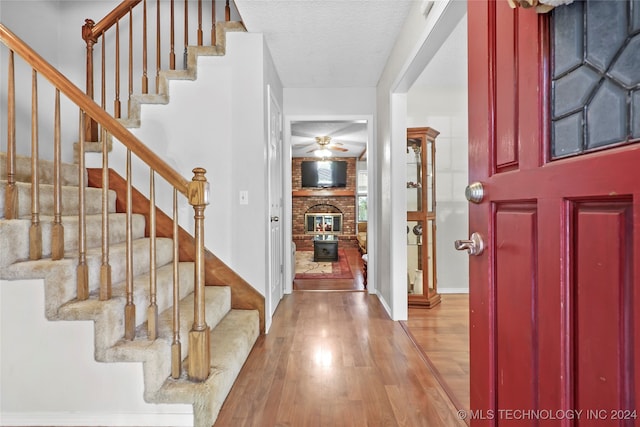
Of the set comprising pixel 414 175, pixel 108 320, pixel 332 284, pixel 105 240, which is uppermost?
pixel 414 175

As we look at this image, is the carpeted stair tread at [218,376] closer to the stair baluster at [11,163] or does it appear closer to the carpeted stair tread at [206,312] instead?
the carpeted stair tread at [206,312]

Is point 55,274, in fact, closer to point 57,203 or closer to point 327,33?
point 57,203

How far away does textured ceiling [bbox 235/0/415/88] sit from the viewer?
2.31 meters

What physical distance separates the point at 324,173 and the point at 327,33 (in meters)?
6.09

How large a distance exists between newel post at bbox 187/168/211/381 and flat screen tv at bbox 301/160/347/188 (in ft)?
23.5

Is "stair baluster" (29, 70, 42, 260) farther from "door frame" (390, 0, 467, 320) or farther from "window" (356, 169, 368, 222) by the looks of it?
"window" (356, 169, 368, 222)

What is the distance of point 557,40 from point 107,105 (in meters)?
3.49

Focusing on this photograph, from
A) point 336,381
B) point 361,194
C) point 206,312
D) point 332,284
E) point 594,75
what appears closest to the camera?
point 594,75

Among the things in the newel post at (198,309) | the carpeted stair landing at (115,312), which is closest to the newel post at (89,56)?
the carpeted stair landing at (115,312)

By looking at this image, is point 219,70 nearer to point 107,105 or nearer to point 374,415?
point 107,105

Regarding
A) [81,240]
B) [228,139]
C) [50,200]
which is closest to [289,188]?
[228,139]

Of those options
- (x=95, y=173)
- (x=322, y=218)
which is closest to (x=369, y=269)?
(x=95, y=173)

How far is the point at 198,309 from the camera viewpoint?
5.01 feet

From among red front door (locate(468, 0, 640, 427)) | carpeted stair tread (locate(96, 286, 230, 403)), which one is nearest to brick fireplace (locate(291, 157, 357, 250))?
carpeted stair tread (locate(96, 286, 230, 403))
